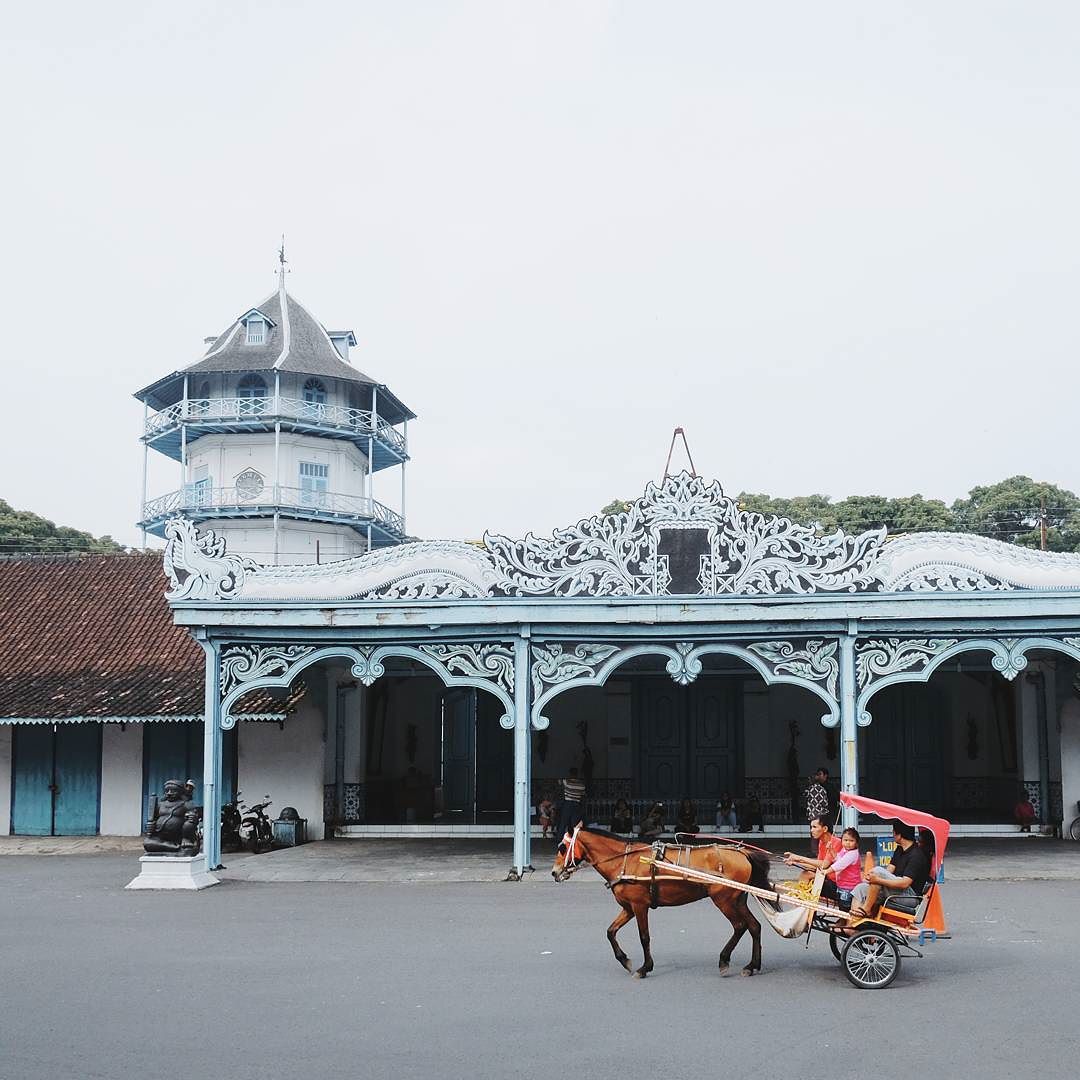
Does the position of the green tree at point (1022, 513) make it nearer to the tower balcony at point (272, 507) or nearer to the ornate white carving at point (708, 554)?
the tower balcony at point (272, 507)

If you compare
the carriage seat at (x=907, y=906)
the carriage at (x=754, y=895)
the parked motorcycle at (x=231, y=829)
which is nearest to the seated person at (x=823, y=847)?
the carriage at (x=754, y=895)

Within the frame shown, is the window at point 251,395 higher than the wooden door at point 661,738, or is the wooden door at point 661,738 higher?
the window at point 251,395

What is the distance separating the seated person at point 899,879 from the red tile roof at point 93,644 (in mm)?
11079

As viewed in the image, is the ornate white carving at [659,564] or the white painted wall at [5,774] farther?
the white painted wall at [5,774]

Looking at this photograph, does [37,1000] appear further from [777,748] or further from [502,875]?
[777,748]

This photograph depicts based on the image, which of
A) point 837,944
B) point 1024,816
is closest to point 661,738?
point 1024,816

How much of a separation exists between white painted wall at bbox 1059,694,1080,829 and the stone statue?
12114mm

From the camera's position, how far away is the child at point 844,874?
9.09m

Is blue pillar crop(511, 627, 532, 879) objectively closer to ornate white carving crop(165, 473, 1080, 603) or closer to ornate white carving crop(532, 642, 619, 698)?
ornate white carving crop(532, 642, 619, 698)

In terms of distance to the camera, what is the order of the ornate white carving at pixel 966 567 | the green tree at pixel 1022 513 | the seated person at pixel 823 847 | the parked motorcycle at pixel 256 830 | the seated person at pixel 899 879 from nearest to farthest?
1. the seated person at pixel 899 879
2. the seated person at pixel 823 847
3. the ornate white carving at pixel 966 567
4. the parked motorcycle at pixel 256 830
5. the green tree at pixel 1022 513

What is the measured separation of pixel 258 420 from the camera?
38.1 m

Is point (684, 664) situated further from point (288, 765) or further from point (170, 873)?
point (288, 765)

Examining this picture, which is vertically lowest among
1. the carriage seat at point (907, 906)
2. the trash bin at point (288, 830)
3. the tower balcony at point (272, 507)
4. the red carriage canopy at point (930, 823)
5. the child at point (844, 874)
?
the trash bin at point (288, 830)

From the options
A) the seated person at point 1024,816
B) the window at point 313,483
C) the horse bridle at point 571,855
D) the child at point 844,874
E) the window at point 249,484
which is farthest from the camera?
the window at point 313,483
